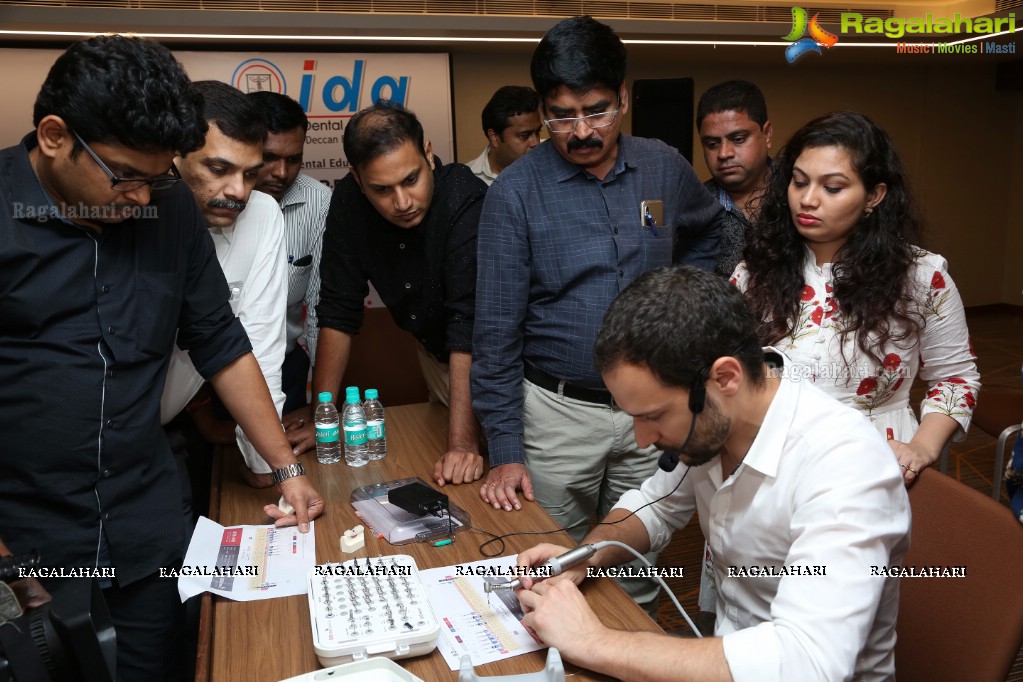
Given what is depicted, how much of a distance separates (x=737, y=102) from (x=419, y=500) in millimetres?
1923

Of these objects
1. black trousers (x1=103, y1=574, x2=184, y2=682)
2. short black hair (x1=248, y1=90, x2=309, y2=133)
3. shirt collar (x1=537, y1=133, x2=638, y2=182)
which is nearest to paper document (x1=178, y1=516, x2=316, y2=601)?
black trousers (x1=103, y1=574, x2=184, y2=682)

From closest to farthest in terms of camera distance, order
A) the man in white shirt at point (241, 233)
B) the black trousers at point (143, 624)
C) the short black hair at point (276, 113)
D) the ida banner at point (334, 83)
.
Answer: the black trousers at point (143, 624), the man in white shirt at point (241, 233), the short black hair at point (276, 113), the ida banner at point (334, 83)

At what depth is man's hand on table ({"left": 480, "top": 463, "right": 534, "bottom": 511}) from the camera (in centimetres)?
167

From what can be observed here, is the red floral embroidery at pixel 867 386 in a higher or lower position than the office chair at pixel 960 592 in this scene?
higher

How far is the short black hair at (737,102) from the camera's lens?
8.99 ft

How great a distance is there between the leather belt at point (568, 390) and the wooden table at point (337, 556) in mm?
322

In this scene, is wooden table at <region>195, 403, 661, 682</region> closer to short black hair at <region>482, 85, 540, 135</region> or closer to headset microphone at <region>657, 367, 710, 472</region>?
headset microphone at <region>657, 367, 710, 472</region>

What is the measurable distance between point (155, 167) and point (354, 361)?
159cm

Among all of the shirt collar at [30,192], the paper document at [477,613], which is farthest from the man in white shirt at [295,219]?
the paper document at [477,613]

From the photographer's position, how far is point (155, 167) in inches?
53.4

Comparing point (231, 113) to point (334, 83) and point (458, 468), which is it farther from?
point (334, 83)

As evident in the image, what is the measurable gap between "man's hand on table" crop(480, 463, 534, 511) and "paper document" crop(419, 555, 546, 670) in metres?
0.23

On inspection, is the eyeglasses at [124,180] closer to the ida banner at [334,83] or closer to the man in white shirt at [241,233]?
the man in white shirt at [241,233]

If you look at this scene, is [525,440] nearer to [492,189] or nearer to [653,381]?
[492,189]
